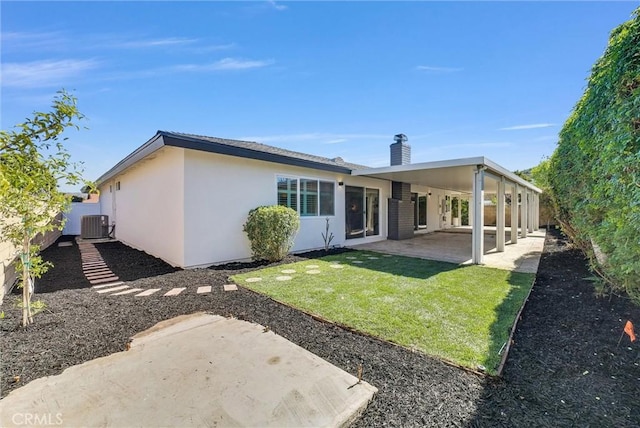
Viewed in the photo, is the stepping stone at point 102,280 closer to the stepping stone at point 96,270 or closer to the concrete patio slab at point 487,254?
the stepping stone at point 96,270

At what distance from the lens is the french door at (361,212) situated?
1076cm

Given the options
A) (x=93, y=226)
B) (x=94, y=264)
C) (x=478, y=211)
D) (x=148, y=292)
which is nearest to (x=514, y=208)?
(x=478, y=211)

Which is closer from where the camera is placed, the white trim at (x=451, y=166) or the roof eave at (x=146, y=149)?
the roof eave at (x=146, y=149)

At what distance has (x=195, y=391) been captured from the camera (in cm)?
209

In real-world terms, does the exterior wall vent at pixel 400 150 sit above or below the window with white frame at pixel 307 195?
above

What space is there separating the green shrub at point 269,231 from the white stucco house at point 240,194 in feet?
1.28

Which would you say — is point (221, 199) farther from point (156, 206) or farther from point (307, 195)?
point (307, 195)

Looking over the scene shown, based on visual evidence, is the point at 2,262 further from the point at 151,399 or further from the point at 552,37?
the point at 552,37

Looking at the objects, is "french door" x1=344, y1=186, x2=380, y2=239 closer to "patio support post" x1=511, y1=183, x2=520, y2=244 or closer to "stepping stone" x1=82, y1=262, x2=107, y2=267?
"patio support post" x1=511, y1=183, x2=520, y2=244

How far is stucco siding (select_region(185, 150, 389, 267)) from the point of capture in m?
6.63

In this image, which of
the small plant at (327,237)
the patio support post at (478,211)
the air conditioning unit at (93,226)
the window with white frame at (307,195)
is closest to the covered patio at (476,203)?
the patio support post at (478,211)

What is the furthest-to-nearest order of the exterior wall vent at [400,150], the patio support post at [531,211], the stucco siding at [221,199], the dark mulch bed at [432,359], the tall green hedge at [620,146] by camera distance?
the patio support post at [531,211]
the exterior wall vent at [400,150]
the stucco siding at [221,199]
the tall green hedge at [620,146]
the dark mulch bed at [432,359]

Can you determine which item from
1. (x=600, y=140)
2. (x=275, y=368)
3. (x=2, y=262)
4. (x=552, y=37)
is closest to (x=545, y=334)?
(x=600, y=140)

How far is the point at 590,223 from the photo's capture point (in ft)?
12.6
